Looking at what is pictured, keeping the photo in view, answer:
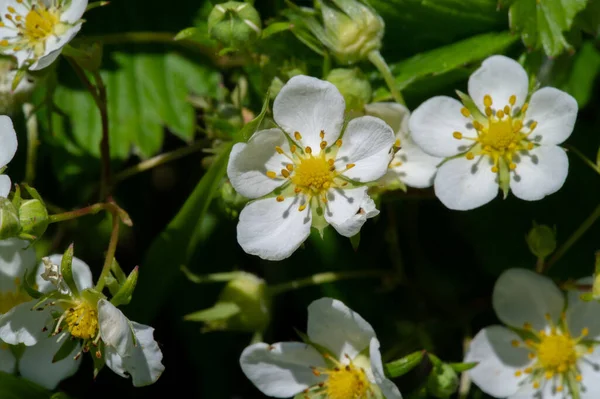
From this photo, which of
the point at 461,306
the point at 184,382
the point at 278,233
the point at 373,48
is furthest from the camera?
the point at 184,382

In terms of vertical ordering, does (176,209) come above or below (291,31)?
below

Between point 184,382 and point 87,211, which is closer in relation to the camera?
point 87,211

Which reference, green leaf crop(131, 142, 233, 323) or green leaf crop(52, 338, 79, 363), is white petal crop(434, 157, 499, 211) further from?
green leaf crop(52, 338, 79, 363)

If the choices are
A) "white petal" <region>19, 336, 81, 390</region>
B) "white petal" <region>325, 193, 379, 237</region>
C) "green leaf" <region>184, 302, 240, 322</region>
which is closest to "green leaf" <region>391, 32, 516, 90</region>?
"white petal" <region>325, 193, 379, 237</region>

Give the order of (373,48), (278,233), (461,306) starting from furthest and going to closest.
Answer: (461,306) → (373,48) → (278,233)

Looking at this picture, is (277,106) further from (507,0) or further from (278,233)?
(507,0)

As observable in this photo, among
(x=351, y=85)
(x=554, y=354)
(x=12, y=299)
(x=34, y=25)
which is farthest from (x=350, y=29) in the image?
(x=12, y=299)

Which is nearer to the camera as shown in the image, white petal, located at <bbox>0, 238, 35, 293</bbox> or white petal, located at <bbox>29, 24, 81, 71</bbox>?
white petal, located at <bbox>29, 24, 81, 71</bbox>

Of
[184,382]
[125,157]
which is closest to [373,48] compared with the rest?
[125,157]
